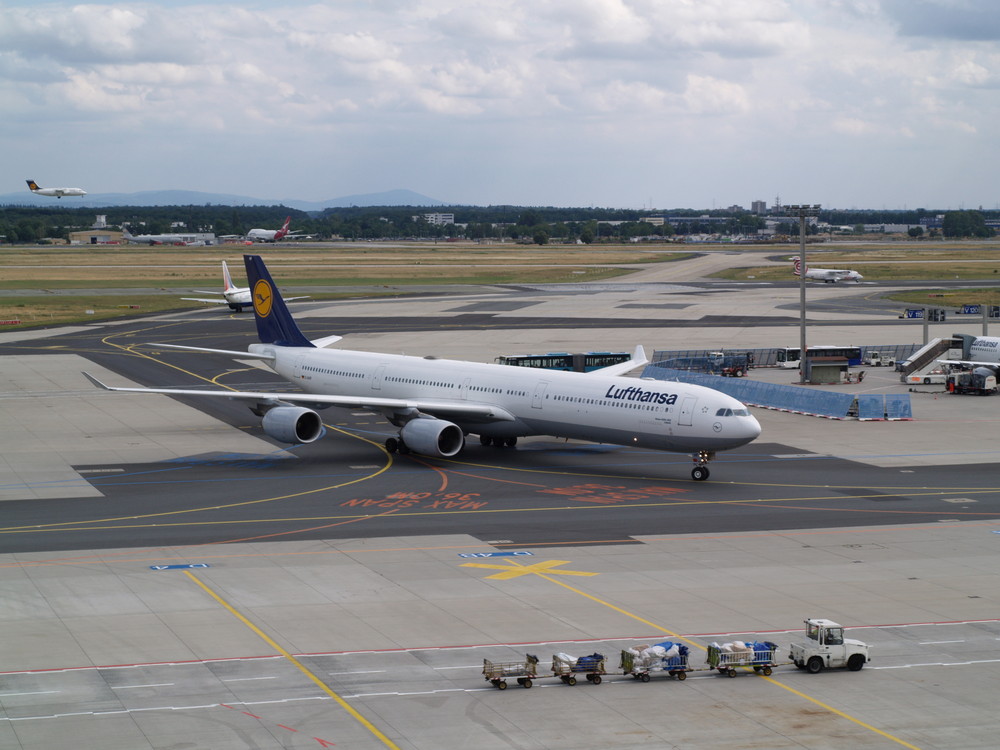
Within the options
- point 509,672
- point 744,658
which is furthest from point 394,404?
point 744,658

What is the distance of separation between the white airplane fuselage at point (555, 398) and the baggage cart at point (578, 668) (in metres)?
23.1

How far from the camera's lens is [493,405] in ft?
181

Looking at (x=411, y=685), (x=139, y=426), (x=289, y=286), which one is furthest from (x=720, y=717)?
(x=289, y=286)

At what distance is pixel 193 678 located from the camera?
26.8 metres

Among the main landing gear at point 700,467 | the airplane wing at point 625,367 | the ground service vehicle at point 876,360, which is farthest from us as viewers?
the ground service vehicle at point 876,360

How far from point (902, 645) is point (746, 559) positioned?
Answer: 8.98 meters

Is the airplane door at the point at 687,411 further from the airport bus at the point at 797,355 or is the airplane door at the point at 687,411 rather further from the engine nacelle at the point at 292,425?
the airport bus at the point at 797,355

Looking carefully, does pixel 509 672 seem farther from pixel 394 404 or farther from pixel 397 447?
pixel 397 447

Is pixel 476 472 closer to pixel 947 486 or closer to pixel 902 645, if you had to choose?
pixel 947 486

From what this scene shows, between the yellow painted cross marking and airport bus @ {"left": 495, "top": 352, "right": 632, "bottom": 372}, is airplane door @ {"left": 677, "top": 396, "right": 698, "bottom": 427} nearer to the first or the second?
the yellow painted cross marking

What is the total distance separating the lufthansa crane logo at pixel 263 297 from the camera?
66188 millimetres

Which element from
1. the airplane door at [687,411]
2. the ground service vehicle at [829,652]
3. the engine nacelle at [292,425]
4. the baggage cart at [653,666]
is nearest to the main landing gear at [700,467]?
the airplane door at [687,411]

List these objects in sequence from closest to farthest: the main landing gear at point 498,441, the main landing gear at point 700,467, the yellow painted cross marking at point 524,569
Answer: the yellow painted cross marking at point 524,569 → the main landing gear at point 700,467 → the main landing gear at point 498,441

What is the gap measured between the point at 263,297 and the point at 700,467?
92.8ft
